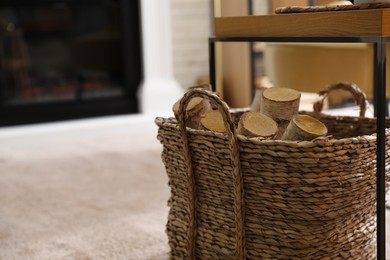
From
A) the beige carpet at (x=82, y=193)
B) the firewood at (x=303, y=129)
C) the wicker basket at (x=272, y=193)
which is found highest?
the firewood at (x=303, y=129)

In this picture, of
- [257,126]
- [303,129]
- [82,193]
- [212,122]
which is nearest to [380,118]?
[303,129]

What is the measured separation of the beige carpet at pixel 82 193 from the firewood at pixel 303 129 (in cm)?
45

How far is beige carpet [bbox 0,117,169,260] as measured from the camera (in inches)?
59.4

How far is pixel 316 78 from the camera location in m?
2.37

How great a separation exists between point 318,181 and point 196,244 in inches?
13.0

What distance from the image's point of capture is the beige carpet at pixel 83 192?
1.51 meters

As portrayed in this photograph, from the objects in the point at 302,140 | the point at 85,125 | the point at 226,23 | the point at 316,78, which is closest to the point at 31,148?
the point at 85,125

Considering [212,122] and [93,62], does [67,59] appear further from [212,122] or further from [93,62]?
[212,122]

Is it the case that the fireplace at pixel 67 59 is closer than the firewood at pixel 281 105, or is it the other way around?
the firewood at pixel 281 105

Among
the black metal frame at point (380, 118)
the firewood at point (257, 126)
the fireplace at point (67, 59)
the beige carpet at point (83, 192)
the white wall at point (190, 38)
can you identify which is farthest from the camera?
the white wall at point (190, 38)

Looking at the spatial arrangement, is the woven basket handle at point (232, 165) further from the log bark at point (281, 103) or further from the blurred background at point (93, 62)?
the blurred background at point (93, 62)

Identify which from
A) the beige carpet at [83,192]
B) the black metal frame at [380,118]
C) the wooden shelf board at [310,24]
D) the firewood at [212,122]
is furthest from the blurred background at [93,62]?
the black metal frame at [380,118]

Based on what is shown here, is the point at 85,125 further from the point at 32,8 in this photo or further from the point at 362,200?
the point at 362,200

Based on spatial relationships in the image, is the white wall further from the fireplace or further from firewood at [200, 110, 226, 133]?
firewood at [200, 110, 226, 133]
